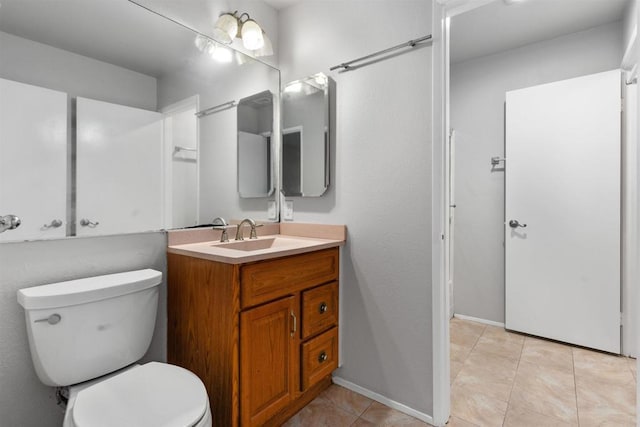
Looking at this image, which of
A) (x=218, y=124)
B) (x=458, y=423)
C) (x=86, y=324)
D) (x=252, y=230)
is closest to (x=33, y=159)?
(x=86, y=324)

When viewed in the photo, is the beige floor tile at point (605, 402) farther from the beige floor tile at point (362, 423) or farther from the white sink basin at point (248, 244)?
the white sink basin at point (248, 244)

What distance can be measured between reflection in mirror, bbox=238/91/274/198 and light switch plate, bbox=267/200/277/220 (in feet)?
Answer: 0.21

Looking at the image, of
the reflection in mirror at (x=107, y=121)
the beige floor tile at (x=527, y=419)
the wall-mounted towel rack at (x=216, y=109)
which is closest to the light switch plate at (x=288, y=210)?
the reflection in mirror at (x=107, y=121)

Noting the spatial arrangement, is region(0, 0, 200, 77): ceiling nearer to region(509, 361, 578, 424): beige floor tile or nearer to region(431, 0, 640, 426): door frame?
region(431, 0, 640, 426): door frame

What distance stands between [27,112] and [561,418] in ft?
8.87

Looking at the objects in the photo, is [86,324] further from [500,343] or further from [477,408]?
[500,343]

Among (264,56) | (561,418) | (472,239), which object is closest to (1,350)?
(264,56)

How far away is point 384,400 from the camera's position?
174 cm

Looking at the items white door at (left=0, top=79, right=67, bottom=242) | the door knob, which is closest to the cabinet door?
the door knob

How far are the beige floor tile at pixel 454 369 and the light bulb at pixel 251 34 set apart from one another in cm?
235

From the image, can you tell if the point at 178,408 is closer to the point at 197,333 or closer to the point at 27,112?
the point at 197,333

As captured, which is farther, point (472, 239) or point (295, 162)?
point (472, 239)

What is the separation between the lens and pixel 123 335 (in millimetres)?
1248

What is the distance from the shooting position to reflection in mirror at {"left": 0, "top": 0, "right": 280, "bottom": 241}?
1.14m
